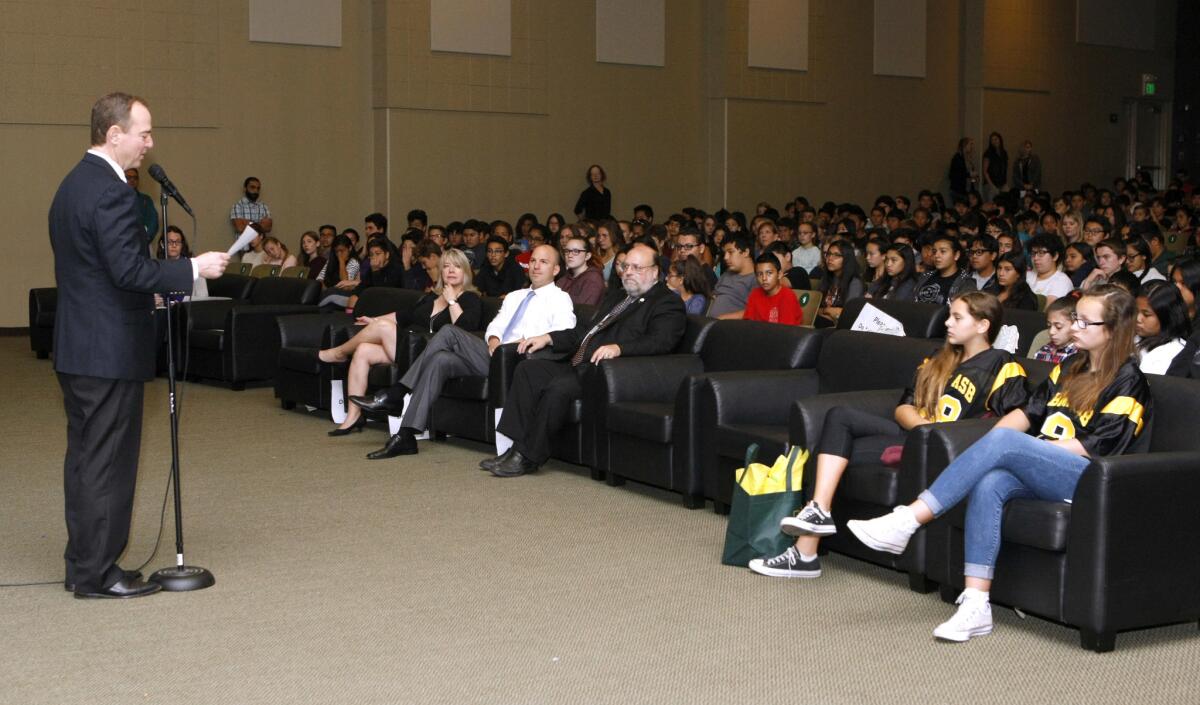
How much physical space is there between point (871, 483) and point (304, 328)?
5.08 metres

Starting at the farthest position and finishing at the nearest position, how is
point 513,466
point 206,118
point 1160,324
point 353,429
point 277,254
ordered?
1. point 206,118
2. point 277,254
3. point 353,429
4. point 513,466
5. point 1160,324

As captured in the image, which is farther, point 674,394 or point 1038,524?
point 674,394

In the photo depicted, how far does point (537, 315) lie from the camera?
23.5 feet

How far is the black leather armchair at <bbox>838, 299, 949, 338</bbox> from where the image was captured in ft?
21.0

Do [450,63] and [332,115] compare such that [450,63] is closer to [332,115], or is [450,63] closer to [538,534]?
[332,115]

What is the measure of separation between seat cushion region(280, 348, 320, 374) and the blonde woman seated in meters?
0.33

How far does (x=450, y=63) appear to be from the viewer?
580 inches

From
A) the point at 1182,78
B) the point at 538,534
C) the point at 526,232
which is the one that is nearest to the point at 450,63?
the point at 526,232

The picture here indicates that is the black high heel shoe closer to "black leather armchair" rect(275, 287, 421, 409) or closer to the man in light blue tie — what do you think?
"black leather armchair" rect(275, 287, 421, 409)

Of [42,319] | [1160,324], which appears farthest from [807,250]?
[1160,324]

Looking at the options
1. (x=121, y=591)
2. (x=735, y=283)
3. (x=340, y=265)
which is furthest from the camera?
(x=340, y=265)

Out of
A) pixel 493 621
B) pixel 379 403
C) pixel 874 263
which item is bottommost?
pixel 493 621

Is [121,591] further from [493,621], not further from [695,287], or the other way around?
[695,287]

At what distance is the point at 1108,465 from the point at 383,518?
2923mm
